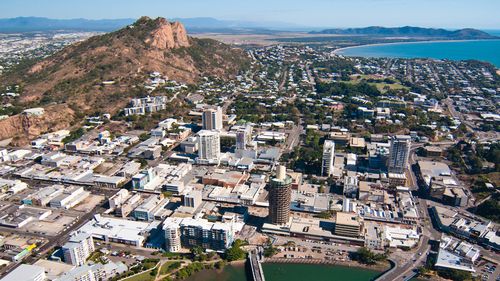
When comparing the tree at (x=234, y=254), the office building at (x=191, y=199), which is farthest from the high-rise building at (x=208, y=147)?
the tree at (x=234, y=254)

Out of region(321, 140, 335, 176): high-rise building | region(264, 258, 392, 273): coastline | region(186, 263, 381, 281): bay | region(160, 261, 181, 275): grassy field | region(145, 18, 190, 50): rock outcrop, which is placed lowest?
region(186, 263, 381, 281): bay

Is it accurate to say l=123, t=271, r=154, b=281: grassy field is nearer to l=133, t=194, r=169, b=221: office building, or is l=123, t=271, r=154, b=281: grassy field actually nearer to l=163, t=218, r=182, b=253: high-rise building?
l=163, t=218, r=182, b=253: high-rise building

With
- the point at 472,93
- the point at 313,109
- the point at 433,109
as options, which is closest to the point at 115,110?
the point at 313,109

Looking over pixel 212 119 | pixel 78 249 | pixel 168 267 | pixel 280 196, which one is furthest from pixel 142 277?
pixel 212 119

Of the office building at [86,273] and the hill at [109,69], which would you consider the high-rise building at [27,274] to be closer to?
the office building at [86,273]

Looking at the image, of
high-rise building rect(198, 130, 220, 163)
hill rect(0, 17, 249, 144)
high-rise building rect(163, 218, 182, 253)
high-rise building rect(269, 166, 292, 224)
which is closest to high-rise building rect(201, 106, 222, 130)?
high-rise building rect(198, 130, 220, 163)

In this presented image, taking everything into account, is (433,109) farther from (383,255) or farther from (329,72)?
(383,255)
